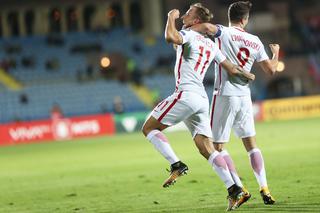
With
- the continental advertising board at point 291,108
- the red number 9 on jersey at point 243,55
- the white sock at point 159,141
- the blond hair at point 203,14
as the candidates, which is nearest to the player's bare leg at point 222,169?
the white sock at point 159,141

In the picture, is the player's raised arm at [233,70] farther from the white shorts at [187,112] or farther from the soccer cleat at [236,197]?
the soccer cleat at [236,197]

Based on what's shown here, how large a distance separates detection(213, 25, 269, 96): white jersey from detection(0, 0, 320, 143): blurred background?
3215cm

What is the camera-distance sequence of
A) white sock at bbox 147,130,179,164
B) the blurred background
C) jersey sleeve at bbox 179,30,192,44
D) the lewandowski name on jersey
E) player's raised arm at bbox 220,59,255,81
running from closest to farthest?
jersey sleeve at bbox 179,30,192,44 < player's raised arm at bbox 220,59,255,81 < white sock at bbox 147,130,179,164 < the lewandowski name on jersey < the blurred background

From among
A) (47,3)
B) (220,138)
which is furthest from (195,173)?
(47,3)

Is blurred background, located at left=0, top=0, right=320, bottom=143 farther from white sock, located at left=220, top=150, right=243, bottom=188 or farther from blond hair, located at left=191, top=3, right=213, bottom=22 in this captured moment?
blond hair, located at left=191, top=3, right=213, bottom=22

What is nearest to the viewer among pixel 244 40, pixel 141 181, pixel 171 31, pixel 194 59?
pixel 171 31

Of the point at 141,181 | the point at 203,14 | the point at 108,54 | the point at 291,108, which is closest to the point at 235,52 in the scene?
the point at 203,14

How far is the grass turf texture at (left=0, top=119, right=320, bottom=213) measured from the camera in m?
11.6

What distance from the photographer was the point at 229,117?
36.9 ft

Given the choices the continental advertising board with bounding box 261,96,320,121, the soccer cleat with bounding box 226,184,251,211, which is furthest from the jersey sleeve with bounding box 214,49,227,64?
the continental advertising board with bounding box 261,96,320,121

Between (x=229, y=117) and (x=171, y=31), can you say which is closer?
(x=171, y=31)

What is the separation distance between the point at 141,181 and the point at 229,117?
445 centimetres

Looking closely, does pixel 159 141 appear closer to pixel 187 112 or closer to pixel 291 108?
pixel 187 112

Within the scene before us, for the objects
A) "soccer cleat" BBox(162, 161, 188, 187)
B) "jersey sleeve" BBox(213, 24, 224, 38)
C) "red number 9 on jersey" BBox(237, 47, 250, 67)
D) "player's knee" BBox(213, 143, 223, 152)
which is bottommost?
"soccer cleat" BBox(162, 161, 188, 187)
